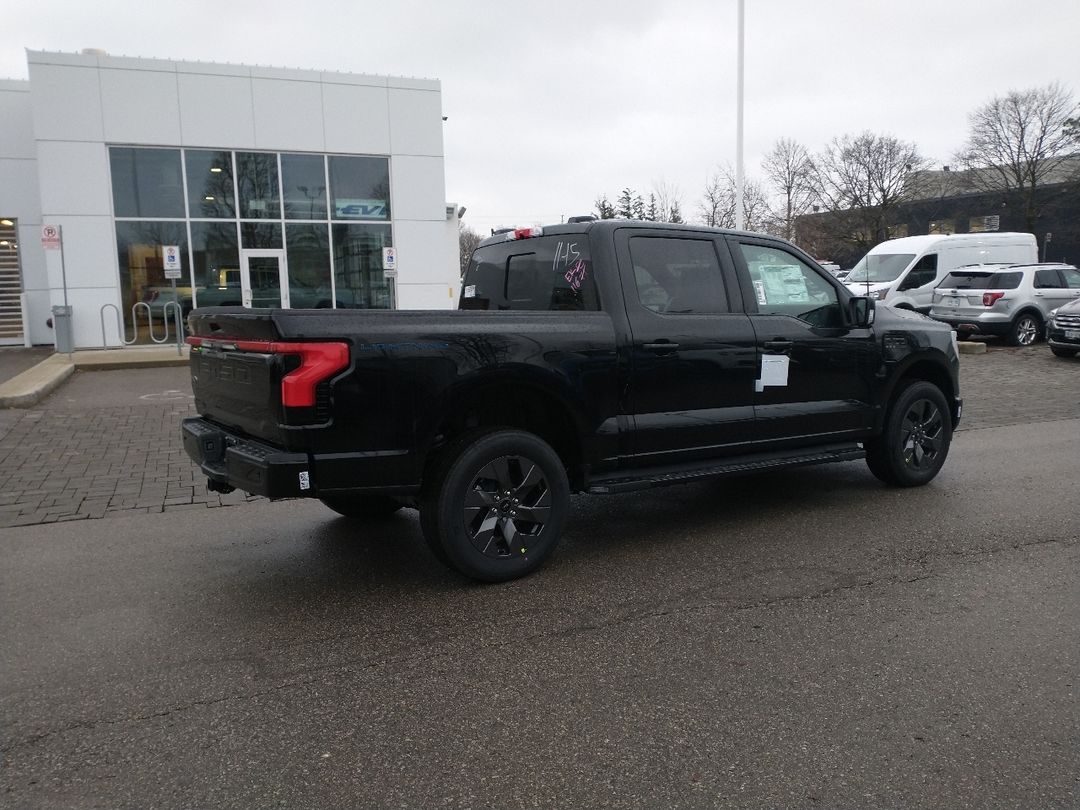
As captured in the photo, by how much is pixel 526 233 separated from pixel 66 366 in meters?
12.0

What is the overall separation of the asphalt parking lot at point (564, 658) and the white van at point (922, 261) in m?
15.4

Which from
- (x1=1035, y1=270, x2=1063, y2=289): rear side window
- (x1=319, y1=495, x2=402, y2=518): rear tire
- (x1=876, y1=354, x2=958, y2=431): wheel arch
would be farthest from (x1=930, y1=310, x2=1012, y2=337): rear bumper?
(x1=319, y1=495, x2=402, y2=518): rear tire

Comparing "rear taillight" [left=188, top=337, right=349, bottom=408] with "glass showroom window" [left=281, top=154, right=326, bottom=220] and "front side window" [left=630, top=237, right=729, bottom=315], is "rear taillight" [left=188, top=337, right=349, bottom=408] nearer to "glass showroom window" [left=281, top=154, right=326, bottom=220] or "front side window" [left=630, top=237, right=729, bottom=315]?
"front side window" [left=630, top=237, right=729, bottom=315]

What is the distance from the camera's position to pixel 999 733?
299cm

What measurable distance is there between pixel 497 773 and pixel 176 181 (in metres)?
20.0

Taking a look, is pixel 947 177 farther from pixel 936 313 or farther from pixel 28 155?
pixel 28 155

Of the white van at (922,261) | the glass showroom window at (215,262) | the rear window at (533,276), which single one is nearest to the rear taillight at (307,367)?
the rear window at (533,276)

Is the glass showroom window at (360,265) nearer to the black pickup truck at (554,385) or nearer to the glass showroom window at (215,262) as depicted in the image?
the glass showroom window at (215,262)

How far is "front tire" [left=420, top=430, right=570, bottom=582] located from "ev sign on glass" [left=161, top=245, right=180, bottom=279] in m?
16.4

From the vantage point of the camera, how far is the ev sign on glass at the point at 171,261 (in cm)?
1862

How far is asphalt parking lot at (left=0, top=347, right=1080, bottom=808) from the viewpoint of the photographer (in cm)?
276

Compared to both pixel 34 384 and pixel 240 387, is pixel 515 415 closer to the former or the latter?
pixel 240 387

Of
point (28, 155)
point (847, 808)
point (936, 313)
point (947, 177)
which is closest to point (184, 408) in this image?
point (847, 808)

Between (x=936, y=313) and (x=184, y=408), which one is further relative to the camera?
(x=936, y=313)
